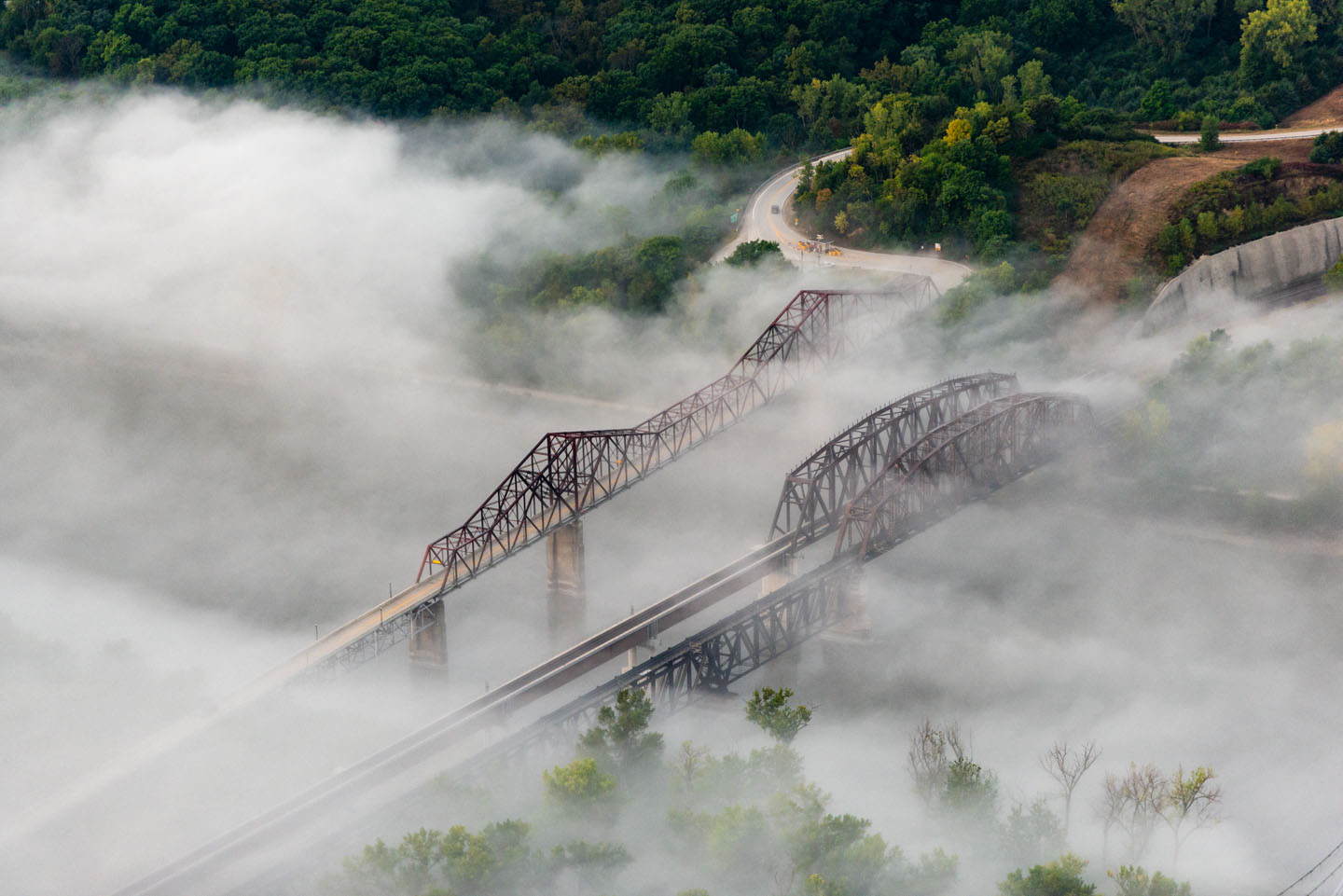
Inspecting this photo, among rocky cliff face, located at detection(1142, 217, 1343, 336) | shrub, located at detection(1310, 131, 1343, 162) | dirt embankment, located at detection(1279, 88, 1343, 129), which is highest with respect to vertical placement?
dirt embankment, located at detection(1279, 88, 1343, 129)

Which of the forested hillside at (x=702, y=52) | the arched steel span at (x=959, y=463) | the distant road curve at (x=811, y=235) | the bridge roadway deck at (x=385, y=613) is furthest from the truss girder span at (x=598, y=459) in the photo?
the forested hillside at (x=702, y=52)

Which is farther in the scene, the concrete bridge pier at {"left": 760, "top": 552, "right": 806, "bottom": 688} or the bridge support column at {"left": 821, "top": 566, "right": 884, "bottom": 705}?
the bridge support column at {"left": 821, "top": 566, "right": 884, "bottom": 705}

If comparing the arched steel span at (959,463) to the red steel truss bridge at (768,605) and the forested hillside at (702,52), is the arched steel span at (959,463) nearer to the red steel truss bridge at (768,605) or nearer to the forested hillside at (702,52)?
the red steel truss bridge at (768,605)

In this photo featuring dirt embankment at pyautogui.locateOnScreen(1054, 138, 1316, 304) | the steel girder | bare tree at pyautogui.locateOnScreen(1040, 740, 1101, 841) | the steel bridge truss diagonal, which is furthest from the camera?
dirt embankment at pyautogui.locateOnScreen(1054, 138, 1316, 304)

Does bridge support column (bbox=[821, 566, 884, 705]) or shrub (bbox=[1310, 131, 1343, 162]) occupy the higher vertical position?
shrub (bbox=[1310, 131, 1343, 162])

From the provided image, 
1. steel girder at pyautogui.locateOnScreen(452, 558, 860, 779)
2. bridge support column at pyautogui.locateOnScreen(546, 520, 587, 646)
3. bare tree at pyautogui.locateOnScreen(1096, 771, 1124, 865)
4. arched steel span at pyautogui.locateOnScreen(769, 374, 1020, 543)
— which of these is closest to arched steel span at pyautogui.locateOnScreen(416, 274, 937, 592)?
bridge support column at pyautogui.locateOnScreen(546, 520, 587, 646)

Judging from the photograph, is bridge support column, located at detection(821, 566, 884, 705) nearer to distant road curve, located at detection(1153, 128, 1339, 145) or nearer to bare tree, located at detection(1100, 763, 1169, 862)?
bare tree, located at detection(1100, 763, 1169, 862)

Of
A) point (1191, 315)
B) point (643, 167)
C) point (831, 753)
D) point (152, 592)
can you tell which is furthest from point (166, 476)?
point (1191, 315)
